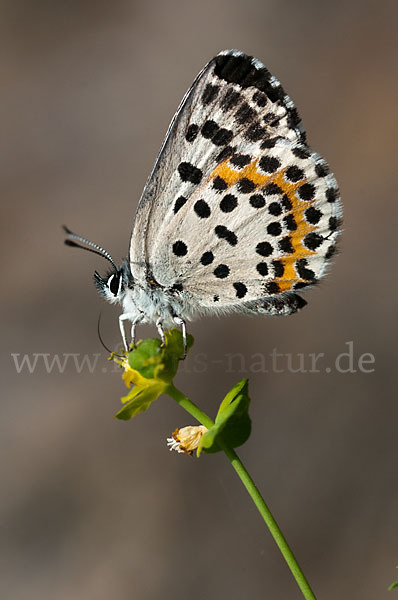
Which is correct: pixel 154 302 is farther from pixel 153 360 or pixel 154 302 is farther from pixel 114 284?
pixel 153 360

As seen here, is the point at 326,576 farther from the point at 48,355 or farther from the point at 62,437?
the point at 48,355

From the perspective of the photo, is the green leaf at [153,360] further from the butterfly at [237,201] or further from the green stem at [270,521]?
the butterfly at [237,201]

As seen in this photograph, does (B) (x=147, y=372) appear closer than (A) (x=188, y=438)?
Yes

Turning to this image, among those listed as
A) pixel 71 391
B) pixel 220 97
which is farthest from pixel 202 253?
pixel 71 391

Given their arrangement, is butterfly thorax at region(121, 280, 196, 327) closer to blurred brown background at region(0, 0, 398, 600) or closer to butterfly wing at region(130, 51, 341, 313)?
butterfly wing at region(130, 51, 341, 313)

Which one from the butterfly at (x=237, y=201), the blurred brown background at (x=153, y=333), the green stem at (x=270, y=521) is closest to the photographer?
the green stem at (x=270, y=521)

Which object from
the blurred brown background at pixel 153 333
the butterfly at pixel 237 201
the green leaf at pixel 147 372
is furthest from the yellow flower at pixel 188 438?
the blurred brown background at pixel 153 333

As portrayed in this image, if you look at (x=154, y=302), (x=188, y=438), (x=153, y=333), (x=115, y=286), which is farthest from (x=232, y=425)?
(x=153, y=333)

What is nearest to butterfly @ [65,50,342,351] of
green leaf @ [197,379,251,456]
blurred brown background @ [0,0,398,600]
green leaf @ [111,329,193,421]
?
green leaf @ [111,329,193,421]
